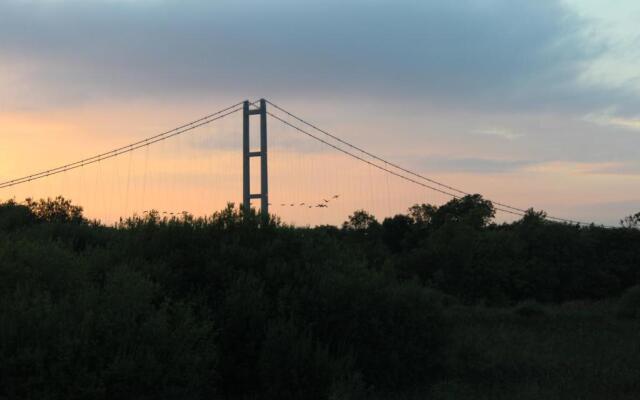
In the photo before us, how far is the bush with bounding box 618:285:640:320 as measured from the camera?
36.6 metres

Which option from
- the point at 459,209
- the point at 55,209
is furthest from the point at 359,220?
the point at 55,209

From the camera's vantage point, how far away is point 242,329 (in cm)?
1506

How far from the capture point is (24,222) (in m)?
38.1

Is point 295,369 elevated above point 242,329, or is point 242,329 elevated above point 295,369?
point 242,329

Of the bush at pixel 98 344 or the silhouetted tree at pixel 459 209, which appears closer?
the bush at pixel 98 344

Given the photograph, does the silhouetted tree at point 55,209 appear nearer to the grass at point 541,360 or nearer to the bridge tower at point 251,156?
the bridge tower at point 251,156

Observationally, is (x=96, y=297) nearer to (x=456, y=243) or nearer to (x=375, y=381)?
(x=375, y=381)

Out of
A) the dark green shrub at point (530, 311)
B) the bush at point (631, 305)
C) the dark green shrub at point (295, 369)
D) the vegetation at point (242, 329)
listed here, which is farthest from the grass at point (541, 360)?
the bush at point (631, 305)

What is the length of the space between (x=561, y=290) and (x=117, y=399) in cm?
4657

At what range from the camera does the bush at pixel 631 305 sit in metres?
36.6

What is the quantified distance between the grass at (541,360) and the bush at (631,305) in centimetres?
318

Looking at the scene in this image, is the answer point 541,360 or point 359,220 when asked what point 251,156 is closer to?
point 541,360

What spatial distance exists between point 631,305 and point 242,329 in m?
29.1

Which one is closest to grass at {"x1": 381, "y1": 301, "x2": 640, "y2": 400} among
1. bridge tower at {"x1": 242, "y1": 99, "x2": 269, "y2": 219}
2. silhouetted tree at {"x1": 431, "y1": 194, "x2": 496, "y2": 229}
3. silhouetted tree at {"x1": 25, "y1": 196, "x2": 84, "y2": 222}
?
bridge tower at {"x1": 242, "y1": 99, "x2": 269, "y2": 219}
